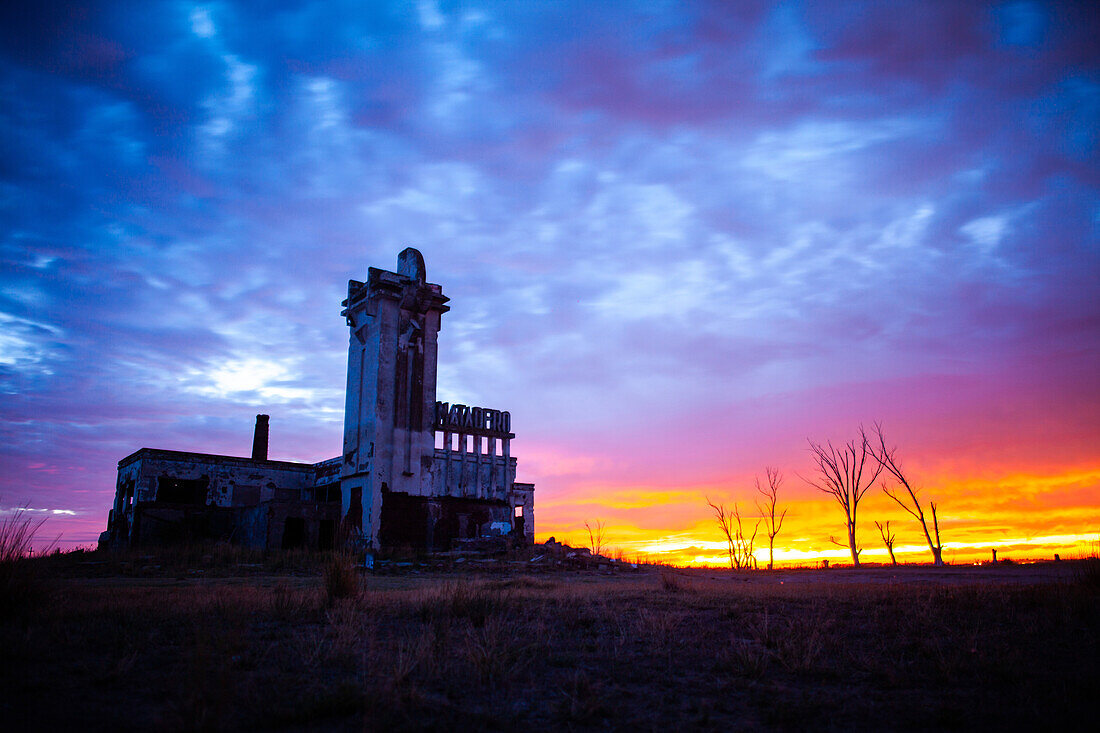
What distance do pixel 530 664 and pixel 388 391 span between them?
84.3 feet

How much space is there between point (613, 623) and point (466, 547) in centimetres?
2083

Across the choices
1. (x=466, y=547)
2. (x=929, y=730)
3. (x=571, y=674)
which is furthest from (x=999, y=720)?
(x=466, y=547)

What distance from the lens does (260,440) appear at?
3997 centimetres

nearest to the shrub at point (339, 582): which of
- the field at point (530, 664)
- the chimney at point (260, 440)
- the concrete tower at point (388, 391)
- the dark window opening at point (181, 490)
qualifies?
the field at point (530, 664)

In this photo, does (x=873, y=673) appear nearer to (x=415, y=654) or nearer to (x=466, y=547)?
(x=415, y=654)

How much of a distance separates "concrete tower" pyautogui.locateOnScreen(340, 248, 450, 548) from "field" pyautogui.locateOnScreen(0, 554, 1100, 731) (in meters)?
20.1

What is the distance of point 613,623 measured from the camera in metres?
8.65

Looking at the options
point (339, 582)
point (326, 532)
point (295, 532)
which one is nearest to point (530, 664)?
point (339, 582)

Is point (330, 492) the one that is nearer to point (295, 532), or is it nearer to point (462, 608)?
point (295, 532)

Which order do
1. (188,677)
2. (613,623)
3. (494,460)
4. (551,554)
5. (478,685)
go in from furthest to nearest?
(494,460) → (551,554) → (613,623) → (478,685) → (188,677)

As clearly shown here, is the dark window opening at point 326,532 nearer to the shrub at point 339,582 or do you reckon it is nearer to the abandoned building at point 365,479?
the abandoned building at point 365,479

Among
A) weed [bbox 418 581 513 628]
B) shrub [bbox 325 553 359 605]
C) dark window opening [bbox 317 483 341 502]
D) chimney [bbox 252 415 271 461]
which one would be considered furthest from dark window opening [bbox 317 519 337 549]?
weed [bbox 418 581 513 628]

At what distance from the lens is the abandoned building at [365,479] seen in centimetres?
2916

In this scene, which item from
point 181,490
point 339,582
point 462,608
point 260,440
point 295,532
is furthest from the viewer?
point 260,440
